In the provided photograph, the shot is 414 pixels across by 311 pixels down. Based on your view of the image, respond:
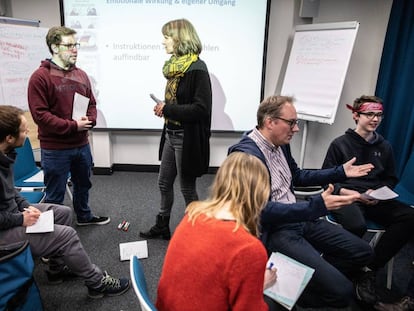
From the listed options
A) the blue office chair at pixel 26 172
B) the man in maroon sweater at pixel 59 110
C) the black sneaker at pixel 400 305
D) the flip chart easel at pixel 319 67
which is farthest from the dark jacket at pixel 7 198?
the flip chart easel at pixel 319 67

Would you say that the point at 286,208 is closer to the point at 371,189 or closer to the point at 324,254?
the point at 324,254

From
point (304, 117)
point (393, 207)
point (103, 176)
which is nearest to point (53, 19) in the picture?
point (103, 176)

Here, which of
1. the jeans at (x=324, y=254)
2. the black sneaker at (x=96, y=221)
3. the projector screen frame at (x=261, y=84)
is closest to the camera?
the jeans at (x=324, y=254)

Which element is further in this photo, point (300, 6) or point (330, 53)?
point (300, 6)

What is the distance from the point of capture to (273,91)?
3703mm

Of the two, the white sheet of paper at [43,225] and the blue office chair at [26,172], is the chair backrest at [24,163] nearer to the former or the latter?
the blue office chair at [26,172]

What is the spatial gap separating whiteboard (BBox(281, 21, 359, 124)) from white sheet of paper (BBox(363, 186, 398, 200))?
48.4 inches

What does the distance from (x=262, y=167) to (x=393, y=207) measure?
4.51ft

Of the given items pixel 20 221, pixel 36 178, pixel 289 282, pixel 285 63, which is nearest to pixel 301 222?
pixel 289 282

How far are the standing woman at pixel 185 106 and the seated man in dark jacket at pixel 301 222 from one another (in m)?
0.50

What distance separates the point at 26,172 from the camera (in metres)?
2.51

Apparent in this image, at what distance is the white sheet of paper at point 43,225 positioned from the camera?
157cm

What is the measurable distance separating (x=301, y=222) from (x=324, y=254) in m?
0.32

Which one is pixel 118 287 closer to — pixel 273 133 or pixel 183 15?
pixel 273 133
